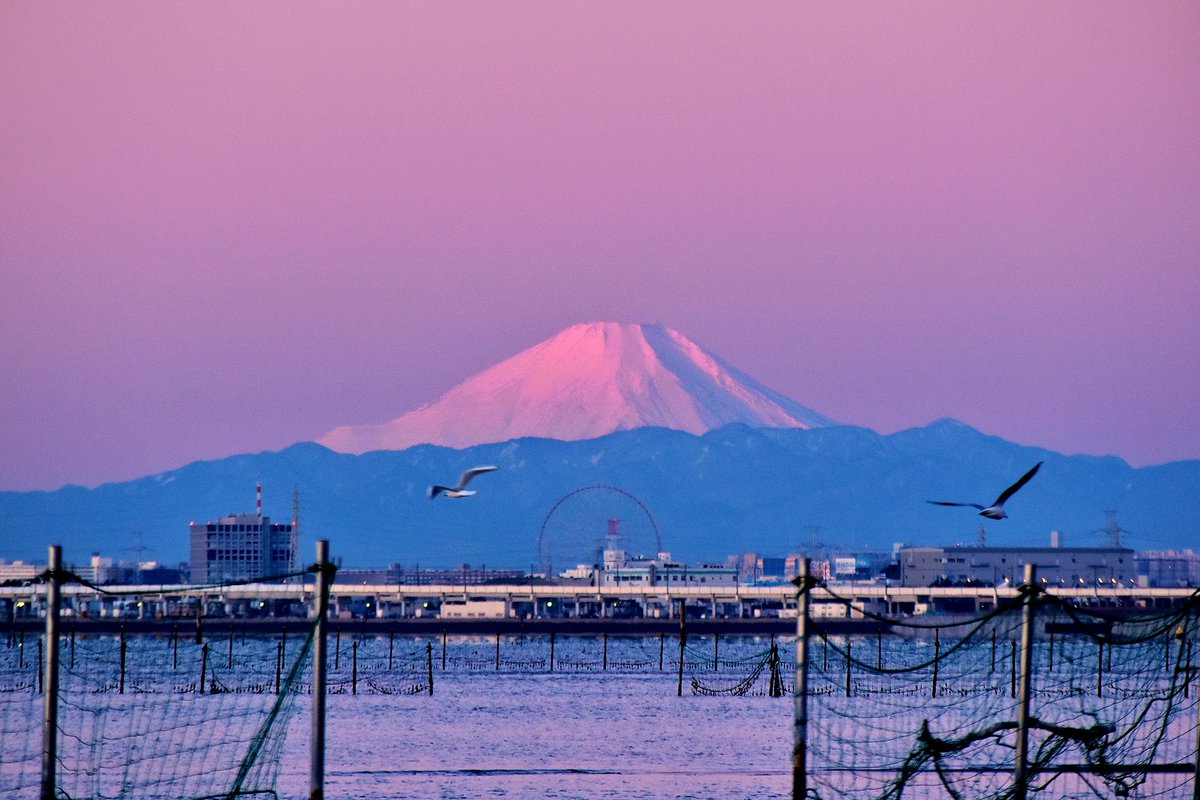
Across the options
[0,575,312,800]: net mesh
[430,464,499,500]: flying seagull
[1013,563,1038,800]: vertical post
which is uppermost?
[430,464,499,500]: flying seagull

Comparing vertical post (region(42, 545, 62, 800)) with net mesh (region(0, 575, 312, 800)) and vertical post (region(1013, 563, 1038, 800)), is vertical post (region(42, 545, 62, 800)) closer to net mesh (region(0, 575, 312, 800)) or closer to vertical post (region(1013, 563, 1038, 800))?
net mesh (region(0, 575, 312, 800))

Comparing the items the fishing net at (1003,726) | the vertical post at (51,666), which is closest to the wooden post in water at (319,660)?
the vertical post at (51,666)

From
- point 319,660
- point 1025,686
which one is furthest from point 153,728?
point 1025,686

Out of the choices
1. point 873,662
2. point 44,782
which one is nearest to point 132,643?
point 873,662

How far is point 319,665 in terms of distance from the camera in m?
21.3

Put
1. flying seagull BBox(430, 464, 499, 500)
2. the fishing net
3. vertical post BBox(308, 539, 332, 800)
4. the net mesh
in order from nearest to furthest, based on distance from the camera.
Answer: vertical post BBox(308, 539, 332, 800) → the fishing net → the net mesh → flying seagull BBox(430, 464, 499, 500)

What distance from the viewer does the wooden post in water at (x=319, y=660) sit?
2128 cm

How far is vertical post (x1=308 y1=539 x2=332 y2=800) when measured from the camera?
21281 millimetres

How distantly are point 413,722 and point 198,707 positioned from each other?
32.5 ft

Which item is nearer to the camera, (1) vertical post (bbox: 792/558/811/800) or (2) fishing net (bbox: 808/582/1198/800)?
(1) vertical post (bbox: 792/558/811/800)

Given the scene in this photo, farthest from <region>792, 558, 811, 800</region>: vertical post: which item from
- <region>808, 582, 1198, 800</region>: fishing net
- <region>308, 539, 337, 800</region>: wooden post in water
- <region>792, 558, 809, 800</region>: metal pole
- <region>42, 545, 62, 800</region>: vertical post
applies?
<region>42, 545, 62, 800</region>: vertical post

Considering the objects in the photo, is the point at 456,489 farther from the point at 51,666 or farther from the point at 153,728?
the point at 51,666

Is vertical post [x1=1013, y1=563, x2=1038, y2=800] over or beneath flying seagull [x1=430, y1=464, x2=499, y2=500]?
beneath

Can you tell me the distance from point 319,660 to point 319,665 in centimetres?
6
